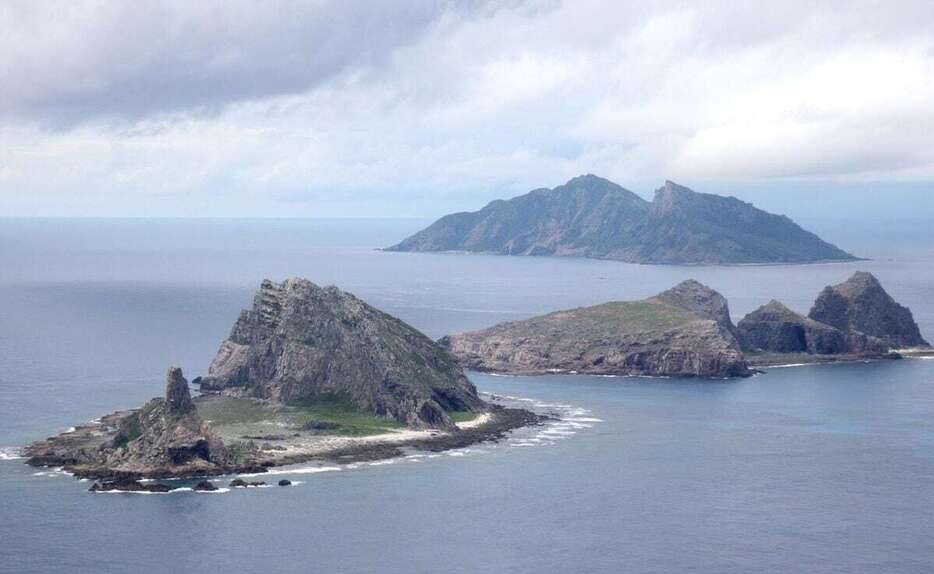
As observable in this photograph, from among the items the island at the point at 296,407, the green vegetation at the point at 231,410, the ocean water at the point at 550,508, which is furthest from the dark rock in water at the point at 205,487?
the green vegetation at the point at 231,410

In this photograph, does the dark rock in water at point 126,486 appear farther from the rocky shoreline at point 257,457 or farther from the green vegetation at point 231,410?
the green vegetation at point 231,410

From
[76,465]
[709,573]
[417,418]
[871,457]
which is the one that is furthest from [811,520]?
[76,465]

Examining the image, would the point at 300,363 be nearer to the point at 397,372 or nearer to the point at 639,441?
the point at 397,372

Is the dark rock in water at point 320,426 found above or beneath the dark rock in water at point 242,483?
above

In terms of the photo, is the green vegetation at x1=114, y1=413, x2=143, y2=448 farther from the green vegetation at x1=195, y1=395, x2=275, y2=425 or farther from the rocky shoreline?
the green vegetation at x1=195, y1=395, x2=275, y2=425

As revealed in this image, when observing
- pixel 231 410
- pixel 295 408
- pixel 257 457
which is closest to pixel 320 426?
pixel 295 408

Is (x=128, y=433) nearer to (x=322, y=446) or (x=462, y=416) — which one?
(x=322, y=446)

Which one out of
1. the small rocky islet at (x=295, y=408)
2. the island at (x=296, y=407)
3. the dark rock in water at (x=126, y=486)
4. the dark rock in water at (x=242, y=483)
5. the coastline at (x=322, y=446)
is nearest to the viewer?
the dark rock in water at (x=126, y=486)
